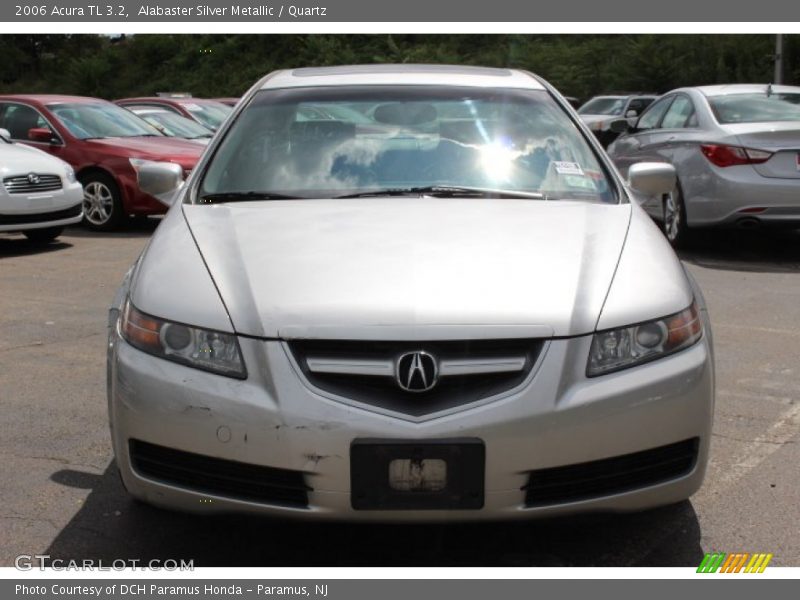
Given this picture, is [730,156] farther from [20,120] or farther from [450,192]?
[20,120]

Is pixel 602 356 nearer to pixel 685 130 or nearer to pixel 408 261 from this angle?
pixel 408 261

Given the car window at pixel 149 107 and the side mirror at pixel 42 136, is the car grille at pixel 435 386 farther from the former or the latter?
the car window at pixel 149 107

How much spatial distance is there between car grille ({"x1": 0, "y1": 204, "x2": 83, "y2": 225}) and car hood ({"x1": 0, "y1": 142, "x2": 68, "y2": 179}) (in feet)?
1.18

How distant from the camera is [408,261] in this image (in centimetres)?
364

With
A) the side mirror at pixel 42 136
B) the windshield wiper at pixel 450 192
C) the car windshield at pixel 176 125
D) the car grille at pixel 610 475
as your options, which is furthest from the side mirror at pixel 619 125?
the car grille at pixel 610 475

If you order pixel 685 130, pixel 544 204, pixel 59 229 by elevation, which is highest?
pixel 544 204

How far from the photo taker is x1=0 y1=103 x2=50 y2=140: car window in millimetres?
13617

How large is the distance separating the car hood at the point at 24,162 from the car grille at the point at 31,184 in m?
0.05

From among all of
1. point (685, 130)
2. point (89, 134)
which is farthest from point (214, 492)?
point (89, 134)

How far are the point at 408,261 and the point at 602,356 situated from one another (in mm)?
656

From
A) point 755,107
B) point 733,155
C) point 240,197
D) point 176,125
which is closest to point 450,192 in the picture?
point 240,197

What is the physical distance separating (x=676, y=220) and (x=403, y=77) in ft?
20.1

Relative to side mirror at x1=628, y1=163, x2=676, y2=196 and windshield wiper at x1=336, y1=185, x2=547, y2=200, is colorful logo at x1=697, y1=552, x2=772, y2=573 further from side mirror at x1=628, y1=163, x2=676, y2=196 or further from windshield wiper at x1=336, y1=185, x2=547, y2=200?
side mirror at x1=628, y1=163, x2=676, y2=196

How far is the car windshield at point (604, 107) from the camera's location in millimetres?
29670
